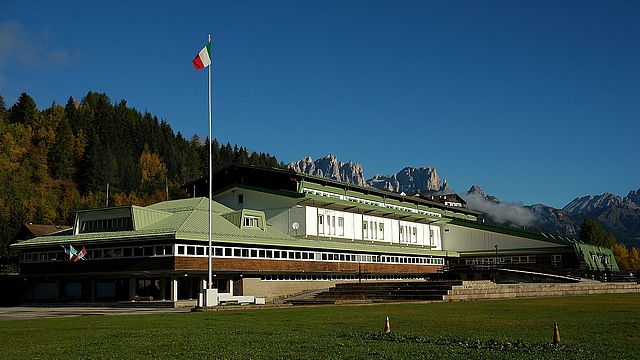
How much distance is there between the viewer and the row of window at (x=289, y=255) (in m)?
57.1

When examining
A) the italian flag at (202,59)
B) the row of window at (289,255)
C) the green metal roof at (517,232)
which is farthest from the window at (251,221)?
the green metal roof at (517,232)

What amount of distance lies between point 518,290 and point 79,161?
133249 millimetres

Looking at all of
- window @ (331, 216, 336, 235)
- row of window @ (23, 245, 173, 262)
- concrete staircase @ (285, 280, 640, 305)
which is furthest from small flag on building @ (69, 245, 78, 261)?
window @ (331, 216, 336, 235)

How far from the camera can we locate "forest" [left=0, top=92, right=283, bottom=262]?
469ft

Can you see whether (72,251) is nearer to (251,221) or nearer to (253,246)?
(253,246)

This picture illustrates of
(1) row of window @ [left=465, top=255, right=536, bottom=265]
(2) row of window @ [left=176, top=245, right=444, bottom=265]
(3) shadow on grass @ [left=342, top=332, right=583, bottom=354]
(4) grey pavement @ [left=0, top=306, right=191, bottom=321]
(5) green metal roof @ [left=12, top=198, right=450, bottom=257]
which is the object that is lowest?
(4) grey pavement @ [left=0, top=306, right=191, bottom=321]

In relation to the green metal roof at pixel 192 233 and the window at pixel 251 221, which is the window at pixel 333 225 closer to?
the green metal roof at pixel 192 233

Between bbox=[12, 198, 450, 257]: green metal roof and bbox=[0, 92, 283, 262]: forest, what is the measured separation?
223 ft

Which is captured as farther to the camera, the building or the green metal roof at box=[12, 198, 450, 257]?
the building

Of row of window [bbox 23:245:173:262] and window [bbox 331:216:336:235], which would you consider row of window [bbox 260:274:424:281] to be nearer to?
window [bbox 331:216:336:235]

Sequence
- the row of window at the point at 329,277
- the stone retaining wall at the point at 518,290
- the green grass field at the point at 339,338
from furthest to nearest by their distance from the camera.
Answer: the row of window at the point at 329,277
the stone retaining wall at the point at 518,290
the green grass field at the point at 339,338

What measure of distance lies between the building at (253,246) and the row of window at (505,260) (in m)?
0.16

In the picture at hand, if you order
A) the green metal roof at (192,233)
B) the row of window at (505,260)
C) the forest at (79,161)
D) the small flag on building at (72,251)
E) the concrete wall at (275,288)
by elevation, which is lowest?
the concrete wall at (275,288)

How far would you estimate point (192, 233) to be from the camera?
56.1 meters
